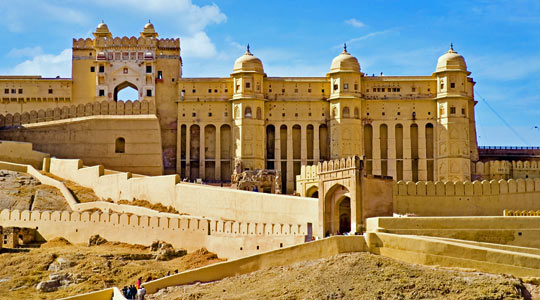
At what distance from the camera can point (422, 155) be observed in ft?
202

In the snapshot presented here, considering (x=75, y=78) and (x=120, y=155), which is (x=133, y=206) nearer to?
(x=120, y=155)

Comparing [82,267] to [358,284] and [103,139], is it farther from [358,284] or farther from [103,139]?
[103,139]

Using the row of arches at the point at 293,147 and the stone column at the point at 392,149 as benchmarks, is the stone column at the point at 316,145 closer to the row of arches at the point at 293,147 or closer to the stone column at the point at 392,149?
the row of arches at the point at 293,147

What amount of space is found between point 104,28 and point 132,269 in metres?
33.0

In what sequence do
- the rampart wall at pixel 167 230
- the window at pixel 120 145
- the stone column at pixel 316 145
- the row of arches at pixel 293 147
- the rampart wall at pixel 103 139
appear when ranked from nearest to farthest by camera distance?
the rampart wall at pixel 167 230 → the rampart wall at pixel 103 139 → the window at pixel 120 145 → the row of arches at pixel 293 147 → the stone column at pixel 316 145

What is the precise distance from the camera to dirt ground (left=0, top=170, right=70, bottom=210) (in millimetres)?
47000

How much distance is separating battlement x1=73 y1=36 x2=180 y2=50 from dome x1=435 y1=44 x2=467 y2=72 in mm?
18811

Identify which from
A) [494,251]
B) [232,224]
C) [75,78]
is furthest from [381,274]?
[75,78]

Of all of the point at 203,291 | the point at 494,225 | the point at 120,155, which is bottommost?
the point at 203,291

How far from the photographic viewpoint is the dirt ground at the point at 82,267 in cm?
3541

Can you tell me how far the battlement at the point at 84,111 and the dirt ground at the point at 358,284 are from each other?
29.6 metres

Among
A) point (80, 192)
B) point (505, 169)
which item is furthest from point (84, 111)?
point (505, 169)

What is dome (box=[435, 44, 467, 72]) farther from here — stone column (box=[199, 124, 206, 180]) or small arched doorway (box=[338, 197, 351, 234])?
small arched doorway (box=[338, 197, 351, 234])

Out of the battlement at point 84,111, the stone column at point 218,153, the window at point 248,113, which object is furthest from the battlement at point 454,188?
the battlement at point 84,111
